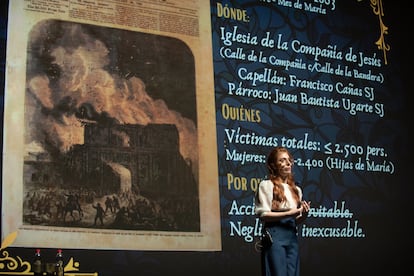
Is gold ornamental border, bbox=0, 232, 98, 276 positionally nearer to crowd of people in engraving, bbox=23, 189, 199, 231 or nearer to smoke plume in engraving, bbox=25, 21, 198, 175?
crowd of people in engraving, bbox=23, 189, 199, 231

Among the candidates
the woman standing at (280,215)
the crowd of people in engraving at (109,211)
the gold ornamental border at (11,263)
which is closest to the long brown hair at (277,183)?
the woman standing at (280,215)

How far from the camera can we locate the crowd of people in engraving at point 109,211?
4.49m

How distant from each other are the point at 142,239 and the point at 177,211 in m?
0.34

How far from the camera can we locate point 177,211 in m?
4.96

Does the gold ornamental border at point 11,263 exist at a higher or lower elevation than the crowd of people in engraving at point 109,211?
lower

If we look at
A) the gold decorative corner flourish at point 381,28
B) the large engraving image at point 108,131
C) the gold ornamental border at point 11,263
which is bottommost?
the gold ornamental border at point 11,263

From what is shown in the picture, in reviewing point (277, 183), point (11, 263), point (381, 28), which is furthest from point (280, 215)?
point (381, 28)

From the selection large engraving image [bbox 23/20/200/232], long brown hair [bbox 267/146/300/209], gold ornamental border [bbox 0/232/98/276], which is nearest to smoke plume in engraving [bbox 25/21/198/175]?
large engraving image [bbox 23/20/200/232]

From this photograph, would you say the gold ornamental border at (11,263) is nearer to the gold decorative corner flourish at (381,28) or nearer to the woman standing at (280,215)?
Answer: the woman standing at (280,215)

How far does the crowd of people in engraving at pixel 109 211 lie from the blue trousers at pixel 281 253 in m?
1.23

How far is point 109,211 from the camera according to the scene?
4.70 metres

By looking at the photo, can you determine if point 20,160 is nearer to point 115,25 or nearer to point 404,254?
point 115,25

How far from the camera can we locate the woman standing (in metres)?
3.77

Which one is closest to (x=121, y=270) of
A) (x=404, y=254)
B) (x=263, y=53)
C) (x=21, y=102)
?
(x=21, y=102)
